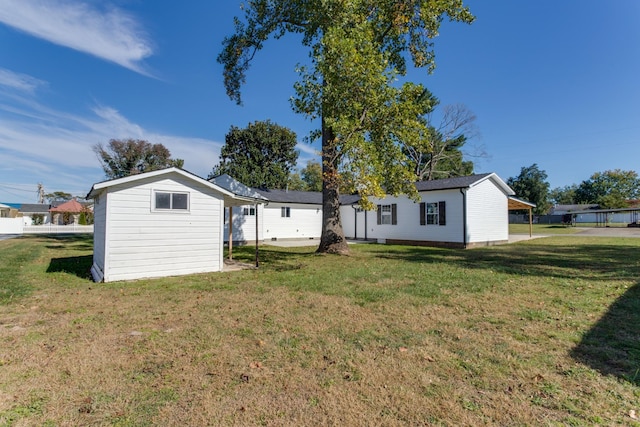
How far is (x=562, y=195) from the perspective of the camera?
8462 cm

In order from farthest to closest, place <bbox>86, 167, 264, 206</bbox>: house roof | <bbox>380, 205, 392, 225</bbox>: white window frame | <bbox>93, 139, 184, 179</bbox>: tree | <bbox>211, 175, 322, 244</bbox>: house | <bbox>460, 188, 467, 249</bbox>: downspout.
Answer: <bbox>93, 139, 184, 179</bbox>: tree, <bbox>380, 205, 392, 225</bbox>: white window frame, <bbox>211, 175, 322, 244</bbox>: house, <bbox>460, 188, 467, 249</bbox>: downspout, <bbox>86, 167, 264, 206</bbox>: house roof

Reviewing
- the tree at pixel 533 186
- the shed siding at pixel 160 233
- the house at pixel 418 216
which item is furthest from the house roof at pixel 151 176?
the tree at pixel 533 186

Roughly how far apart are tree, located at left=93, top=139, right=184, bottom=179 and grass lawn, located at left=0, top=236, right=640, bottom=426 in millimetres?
34664

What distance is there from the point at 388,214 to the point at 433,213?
9.66 feet

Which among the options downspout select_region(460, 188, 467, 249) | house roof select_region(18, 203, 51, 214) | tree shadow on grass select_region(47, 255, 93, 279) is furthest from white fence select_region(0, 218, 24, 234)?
downspout select_region(460, 188, 467, 249)

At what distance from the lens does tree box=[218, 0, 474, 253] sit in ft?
31.9

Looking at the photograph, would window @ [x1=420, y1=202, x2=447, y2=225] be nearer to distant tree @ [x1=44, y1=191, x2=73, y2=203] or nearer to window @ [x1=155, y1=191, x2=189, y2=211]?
window @ [x1=155, y1=191, x2=189, y2=211]

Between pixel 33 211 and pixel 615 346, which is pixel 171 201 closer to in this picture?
pixel 615 346

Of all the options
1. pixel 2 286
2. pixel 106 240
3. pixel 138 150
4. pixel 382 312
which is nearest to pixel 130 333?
pixel 382 312

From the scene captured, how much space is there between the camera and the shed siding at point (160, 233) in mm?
8055

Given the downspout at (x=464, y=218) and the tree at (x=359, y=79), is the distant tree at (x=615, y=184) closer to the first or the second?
the downspout at (x=464, y=218)

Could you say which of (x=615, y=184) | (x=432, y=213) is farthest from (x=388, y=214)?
(x=615, y=184)

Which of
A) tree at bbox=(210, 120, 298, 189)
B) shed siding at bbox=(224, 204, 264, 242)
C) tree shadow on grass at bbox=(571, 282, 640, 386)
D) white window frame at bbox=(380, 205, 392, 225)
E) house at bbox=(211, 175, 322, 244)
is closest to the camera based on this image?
tree shadow on grass at bbox=(571, 282, 640, 386)

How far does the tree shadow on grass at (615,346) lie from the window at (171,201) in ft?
28.7
